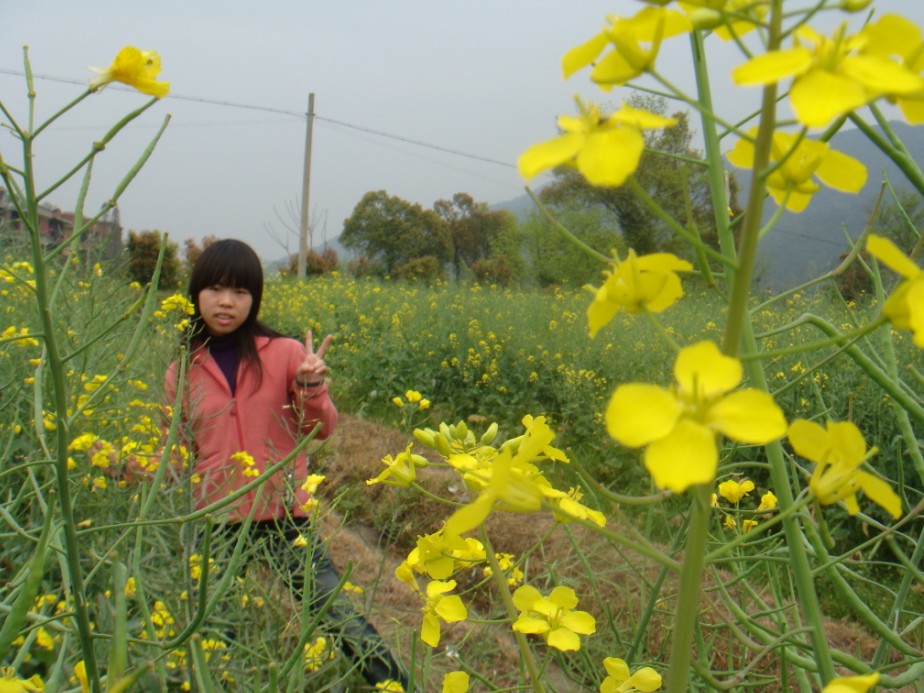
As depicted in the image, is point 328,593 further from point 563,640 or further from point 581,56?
point 581,56

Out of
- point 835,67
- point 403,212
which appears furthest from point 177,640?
point 403,212

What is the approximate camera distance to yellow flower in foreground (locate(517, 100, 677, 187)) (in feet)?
0.96

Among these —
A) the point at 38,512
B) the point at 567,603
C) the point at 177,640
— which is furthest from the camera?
the point at 38,512

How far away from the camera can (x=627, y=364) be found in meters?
4.91

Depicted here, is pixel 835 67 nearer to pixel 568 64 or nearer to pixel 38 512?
pixel 568 64

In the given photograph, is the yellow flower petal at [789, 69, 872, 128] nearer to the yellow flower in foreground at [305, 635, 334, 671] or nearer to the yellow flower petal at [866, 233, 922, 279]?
the yellow flower petal at [866, 233, 922, 279]

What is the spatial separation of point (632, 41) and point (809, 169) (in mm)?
99

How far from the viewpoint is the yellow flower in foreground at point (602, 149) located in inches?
11.5

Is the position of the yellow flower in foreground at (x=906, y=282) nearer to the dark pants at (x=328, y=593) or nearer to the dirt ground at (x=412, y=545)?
the dark pants at (x=328, y=593)

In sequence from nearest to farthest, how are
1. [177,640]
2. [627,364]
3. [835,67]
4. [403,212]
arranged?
[835,67] < [177,640] < [627,364] < [403,212]

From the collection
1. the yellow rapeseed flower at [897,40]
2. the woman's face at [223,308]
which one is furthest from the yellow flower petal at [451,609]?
the woman's face at [223,308]

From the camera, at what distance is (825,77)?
266 millimetres

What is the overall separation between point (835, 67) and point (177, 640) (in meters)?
0.42

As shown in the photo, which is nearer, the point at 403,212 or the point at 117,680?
the point at 117,680
